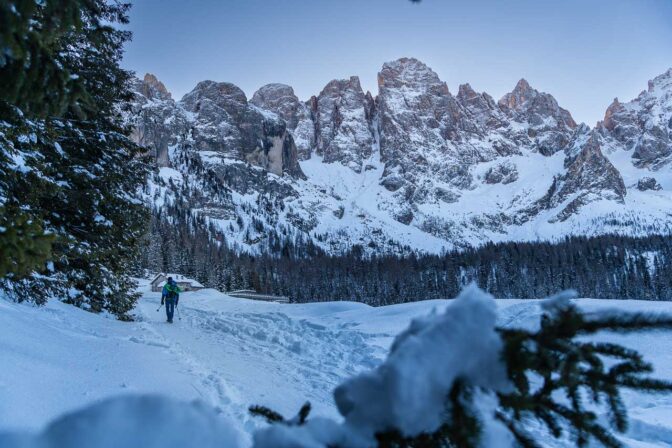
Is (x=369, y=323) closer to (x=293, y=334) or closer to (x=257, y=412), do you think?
(x=293, y=334)

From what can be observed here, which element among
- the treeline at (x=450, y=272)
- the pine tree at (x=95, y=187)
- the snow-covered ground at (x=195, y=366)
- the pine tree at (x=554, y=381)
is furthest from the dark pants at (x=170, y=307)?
the treeline at (x=450, y=272)

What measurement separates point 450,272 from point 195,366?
102 m

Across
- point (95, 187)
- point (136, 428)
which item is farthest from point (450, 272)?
point (136, 428)

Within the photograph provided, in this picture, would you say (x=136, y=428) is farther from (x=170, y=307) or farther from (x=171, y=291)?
(x=171, y=291)

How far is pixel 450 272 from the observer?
10256 cm

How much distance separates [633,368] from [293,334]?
10791 millimetres

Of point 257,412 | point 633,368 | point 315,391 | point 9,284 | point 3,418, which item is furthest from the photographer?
point 9,284

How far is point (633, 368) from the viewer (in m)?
1.46

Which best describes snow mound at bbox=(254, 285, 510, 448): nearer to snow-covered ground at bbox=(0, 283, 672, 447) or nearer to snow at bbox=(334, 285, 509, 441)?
snow at bbox=(334, 285, 509, 441)

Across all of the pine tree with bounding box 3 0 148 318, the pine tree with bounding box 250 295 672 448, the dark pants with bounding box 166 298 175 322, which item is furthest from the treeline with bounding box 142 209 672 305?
the pine tree with bounding box 250 295 672 448

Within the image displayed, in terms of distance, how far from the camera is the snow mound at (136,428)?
1.02m

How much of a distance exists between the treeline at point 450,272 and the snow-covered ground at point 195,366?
67860 mm

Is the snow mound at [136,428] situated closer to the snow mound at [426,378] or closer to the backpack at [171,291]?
the snow mound at [426,378]

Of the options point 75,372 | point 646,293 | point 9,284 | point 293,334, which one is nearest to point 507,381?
point 75,372
